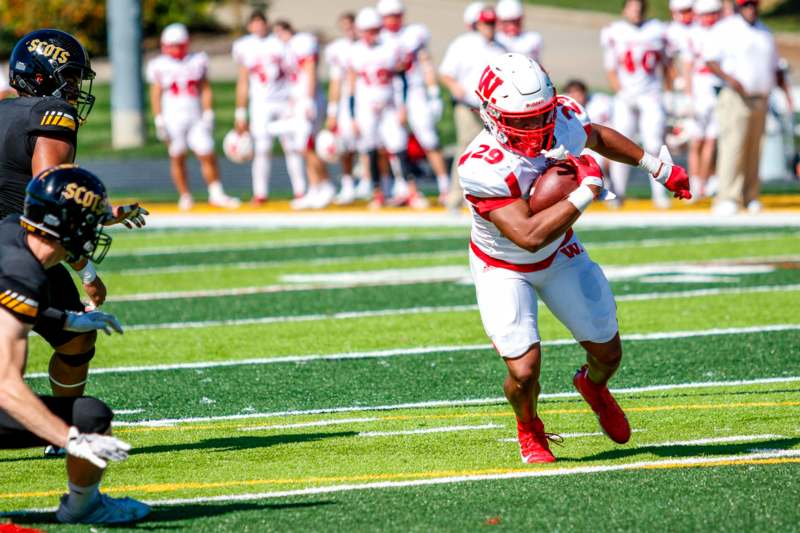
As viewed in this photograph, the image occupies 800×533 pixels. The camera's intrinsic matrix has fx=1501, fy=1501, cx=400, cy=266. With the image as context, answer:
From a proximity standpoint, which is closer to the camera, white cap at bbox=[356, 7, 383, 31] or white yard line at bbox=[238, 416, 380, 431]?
white yard line at bbox=[238, 416, 380, 431]

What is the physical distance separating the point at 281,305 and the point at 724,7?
7.15 m

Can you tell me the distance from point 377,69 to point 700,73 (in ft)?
11.3

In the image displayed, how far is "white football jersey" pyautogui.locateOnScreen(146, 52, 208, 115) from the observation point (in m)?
16.6

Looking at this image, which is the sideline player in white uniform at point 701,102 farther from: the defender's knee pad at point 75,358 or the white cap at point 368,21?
the defender's knee pad at point 75,358

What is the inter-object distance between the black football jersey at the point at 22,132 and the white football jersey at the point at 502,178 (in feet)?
5.15

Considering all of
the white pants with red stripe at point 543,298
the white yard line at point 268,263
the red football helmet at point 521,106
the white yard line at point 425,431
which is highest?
the red football helmet at point 521,106

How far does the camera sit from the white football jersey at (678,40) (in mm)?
15555

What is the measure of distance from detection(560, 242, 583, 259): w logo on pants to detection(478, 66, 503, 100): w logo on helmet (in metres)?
0.73

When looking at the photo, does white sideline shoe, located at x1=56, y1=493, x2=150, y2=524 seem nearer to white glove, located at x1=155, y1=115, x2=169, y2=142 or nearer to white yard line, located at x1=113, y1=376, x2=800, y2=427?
white yard line, located at x1=113, y1=376, x2=800, y2=427

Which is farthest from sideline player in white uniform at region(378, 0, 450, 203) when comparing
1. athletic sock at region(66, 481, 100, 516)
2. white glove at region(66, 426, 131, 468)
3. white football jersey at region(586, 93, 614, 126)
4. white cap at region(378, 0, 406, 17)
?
white glove at region(66, 426, 131, 468)

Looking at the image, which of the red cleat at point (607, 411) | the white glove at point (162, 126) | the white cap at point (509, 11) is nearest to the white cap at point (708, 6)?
the white cap at point (509, 11)

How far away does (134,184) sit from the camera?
21.5m

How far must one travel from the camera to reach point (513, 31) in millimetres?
15305

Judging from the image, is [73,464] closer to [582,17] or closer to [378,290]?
[378,290]
